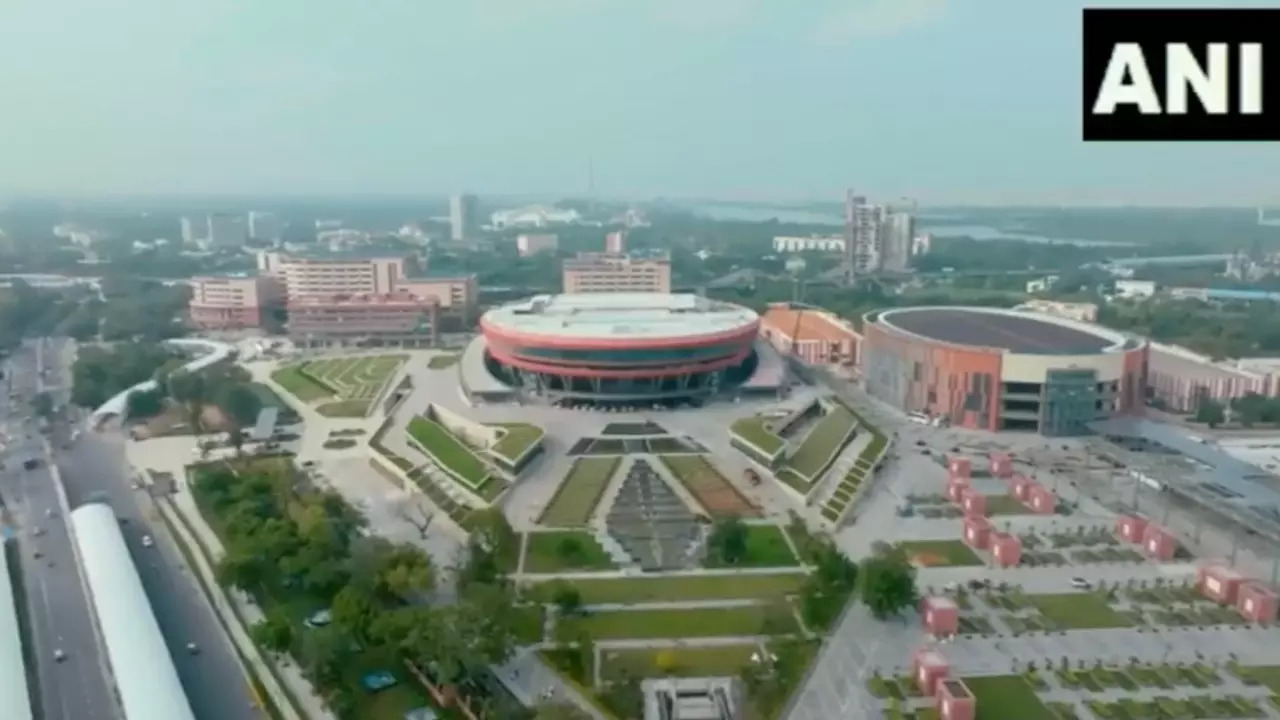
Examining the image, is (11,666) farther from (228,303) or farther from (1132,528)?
(228,303)

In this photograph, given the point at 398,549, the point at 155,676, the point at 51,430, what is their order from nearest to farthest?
1. the point at 155,676
2. the point at 398,549
3. the point at 51,430

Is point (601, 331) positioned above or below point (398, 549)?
above

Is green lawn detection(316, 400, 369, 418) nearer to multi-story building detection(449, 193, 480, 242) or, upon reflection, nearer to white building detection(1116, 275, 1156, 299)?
white building detection(1116, 275, 1156, 299)

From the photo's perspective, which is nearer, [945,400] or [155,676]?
[155,676]

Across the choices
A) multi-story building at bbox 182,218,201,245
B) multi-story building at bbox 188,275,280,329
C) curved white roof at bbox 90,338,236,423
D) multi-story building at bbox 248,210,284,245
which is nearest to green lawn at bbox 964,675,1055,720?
curved white roof at bbox 90,338,236,423

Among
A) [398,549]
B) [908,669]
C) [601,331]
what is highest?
[601,331]

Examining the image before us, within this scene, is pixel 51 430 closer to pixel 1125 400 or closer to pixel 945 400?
pixel 945 400

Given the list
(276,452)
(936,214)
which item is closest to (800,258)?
(276,452)
